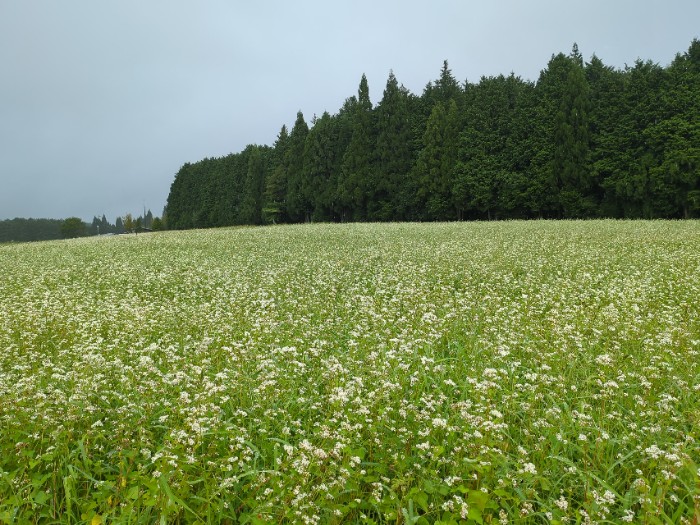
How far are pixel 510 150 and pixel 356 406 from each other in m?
44.3

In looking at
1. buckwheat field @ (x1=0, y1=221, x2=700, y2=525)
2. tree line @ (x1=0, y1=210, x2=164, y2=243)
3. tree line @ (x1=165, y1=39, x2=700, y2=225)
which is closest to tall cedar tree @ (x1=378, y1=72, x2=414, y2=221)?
tree line @ (x1=165, y1=39, x2=700, y2=225)

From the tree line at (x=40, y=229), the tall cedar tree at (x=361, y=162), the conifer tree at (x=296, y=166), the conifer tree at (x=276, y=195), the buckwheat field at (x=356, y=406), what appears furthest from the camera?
the tree line at (x=40, y=229)

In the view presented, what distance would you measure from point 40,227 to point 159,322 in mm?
175580

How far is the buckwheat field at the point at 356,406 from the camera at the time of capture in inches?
120

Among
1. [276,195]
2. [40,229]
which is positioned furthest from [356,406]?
[40,229]

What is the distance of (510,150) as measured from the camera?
43.5m

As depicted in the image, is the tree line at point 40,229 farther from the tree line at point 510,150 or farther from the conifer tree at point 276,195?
the tree line at point 510,150

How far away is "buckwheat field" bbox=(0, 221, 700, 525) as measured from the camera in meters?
3.05

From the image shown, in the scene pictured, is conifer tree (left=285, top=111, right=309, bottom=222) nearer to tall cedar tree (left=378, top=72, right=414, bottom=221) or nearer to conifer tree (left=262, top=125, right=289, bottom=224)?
conifer tree (left=262, top=125, right=289, bottom=224)

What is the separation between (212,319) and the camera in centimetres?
735

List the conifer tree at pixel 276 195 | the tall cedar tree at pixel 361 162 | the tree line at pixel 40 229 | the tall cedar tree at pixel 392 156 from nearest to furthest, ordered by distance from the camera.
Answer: the tall cedar tree at pixel 392 156, the tall cedar tree at pixel 361 162, the conifer tree at pixel 276 195, the tree line at pixel 40 229

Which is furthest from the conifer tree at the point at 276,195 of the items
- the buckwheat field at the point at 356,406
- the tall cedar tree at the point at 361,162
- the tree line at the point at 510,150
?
the buckwheat field at the point at 356,406

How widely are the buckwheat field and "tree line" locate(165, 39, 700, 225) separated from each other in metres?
31.5

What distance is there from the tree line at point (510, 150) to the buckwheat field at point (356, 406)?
1239 inches
